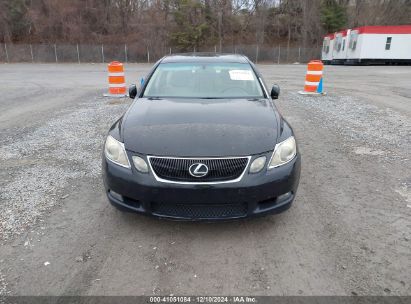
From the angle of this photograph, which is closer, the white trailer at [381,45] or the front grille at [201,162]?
the front grille at [201,162]

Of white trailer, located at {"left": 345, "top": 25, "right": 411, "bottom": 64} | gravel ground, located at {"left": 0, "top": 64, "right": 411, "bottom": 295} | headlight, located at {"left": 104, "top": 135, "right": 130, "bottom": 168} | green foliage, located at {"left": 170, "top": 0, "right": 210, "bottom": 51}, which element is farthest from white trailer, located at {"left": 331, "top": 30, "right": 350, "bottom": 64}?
headlight, located at {"left": 104, "top": 135, "right": 130, "bottom": 168}

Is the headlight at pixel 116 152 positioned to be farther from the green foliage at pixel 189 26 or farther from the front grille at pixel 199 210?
the green foliage at pixel 189 26

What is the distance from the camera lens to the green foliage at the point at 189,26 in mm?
40688

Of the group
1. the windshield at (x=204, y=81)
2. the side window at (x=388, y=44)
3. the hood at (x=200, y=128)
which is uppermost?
the side window at (x=388, y=44)

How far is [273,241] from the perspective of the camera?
3.15 m

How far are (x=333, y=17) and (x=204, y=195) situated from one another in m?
48.8

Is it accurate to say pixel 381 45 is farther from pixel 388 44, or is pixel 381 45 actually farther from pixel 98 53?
pixel 98 53

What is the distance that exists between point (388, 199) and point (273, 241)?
5.73 feet

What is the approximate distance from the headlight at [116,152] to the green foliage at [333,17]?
157 feet

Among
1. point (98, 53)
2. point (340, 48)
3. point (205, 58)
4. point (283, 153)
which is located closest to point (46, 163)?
point (205, 58)

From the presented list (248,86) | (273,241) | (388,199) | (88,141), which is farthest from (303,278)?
(88,141)

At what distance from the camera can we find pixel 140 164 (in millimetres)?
2980

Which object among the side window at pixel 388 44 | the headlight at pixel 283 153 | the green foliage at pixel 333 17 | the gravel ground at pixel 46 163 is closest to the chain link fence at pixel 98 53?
the green foliage at pixel 333 17

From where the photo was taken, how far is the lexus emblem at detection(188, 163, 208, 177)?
2.87 meters
